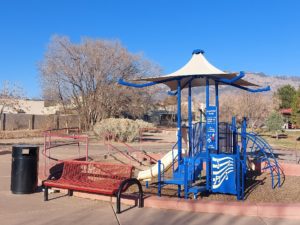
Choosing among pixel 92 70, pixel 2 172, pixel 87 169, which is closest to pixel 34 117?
pixel 92 70

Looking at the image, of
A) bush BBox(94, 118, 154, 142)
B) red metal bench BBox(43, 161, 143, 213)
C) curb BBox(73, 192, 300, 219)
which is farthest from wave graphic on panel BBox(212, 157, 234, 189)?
bush BBox(94, 118, 154, 142)

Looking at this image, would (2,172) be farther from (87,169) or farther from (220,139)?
(220,139)

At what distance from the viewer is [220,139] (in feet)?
31.5

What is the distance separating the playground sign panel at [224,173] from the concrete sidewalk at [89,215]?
56.5 inches

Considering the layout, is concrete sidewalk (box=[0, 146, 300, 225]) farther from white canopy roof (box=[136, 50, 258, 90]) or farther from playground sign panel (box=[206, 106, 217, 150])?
white canopy roof (box=[136, 50, 258, 90])

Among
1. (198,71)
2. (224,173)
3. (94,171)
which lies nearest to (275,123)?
(198,71)

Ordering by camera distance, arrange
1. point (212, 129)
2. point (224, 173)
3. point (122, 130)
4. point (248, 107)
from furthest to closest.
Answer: point (248, 107), point (122, 130), point (212, 129), point (224, 173)

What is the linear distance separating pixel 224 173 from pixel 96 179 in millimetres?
2522

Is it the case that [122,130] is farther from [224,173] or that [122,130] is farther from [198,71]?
[224,173]

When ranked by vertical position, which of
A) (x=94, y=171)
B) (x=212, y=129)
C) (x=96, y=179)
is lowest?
(x=96, y=179)

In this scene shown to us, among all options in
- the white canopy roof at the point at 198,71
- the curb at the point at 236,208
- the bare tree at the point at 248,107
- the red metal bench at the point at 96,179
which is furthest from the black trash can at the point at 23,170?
the bare tree at the point at 248,107

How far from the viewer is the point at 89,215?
7.40m

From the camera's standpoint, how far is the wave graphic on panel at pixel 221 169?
866 centimetres

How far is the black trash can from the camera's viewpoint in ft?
29.4
